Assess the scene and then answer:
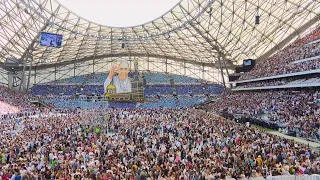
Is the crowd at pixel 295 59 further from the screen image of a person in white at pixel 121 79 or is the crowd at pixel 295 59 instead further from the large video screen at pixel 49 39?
the large video screen at pixel 49 39

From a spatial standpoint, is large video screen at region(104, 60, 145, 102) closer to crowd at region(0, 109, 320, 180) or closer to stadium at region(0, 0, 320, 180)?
stadium at region(0, 0, 320, 180)

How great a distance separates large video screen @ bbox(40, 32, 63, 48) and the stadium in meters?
0.13

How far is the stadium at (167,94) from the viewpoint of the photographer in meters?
12.9

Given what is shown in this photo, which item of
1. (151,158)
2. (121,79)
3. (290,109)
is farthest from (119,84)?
(151,158)

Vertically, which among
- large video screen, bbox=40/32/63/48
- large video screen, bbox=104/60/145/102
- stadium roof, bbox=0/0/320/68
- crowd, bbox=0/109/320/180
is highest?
stadium roof, bbox=0/0/320/68

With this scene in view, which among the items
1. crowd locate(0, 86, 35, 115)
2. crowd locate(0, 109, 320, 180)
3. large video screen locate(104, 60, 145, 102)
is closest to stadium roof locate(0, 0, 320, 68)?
large video screen locate(104, 60, 145, 102)

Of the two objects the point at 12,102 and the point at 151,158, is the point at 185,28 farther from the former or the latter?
the point at 151,158

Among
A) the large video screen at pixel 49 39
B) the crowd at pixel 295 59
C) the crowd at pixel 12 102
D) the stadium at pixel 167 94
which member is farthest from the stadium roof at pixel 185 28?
the crowd at pixel 12 102

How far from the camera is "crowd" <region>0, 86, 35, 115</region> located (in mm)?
38969

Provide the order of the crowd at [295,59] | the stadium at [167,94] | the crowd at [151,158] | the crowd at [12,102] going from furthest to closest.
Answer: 1. the crowd at [12,102]
2. the crowd at [295,59]
3. the stadium at [167,94]
4. the crowd at [151,158]

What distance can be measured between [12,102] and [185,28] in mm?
27880

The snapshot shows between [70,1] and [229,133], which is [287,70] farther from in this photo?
[70,1]

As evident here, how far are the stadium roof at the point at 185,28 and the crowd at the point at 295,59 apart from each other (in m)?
3.81

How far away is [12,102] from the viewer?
44.7 m
